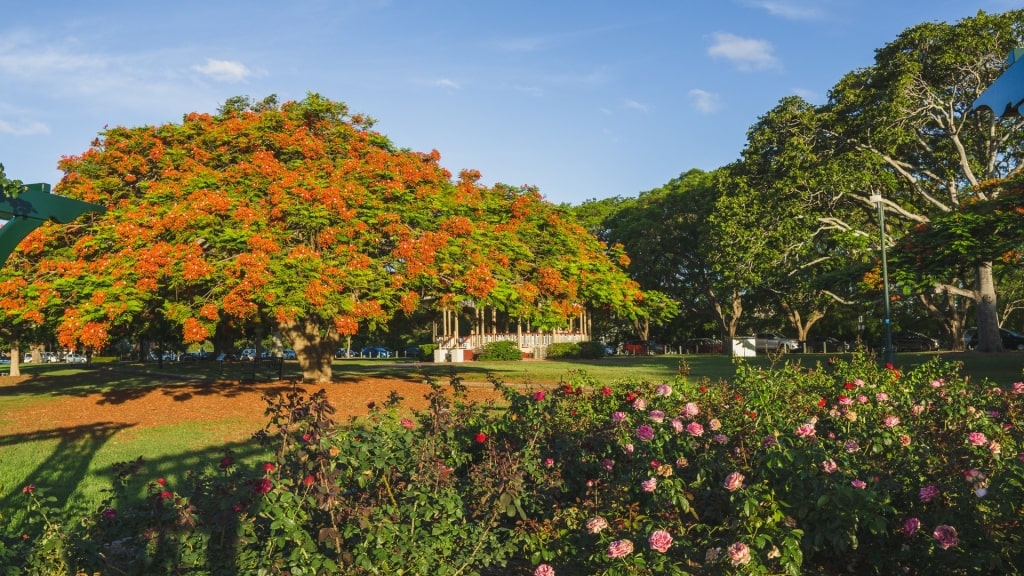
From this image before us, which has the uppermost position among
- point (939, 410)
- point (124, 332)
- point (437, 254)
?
point (437, 254)

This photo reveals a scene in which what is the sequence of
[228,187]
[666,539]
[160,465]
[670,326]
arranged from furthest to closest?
1. [670,326]
2. [228,187]
3. [160,465]
4. [666,539]

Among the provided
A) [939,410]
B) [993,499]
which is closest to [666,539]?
[993,499]

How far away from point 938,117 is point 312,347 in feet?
75.3

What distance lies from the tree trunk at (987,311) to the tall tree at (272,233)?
14.7m

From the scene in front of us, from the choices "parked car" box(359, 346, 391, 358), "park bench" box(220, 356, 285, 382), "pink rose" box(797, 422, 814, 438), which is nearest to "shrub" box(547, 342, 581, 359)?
"park bench" box(220, 356, 285, 382)

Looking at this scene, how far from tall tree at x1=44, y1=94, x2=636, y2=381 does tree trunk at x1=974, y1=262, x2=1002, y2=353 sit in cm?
1472

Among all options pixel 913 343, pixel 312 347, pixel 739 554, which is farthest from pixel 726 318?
pixel 739 554

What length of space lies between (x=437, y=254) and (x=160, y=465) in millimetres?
8060

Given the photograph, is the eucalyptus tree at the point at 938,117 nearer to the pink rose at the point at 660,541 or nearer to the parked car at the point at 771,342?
the parked car at the point at 771,342

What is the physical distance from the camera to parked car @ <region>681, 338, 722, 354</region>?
2114 inches

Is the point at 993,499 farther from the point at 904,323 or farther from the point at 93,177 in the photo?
the point at 904,323

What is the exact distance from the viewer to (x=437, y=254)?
16344 mm

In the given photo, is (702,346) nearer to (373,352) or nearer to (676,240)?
(676,240)

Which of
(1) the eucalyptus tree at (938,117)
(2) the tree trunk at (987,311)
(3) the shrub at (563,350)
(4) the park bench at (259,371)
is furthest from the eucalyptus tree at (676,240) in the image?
(4) the park bench at (259,371)
